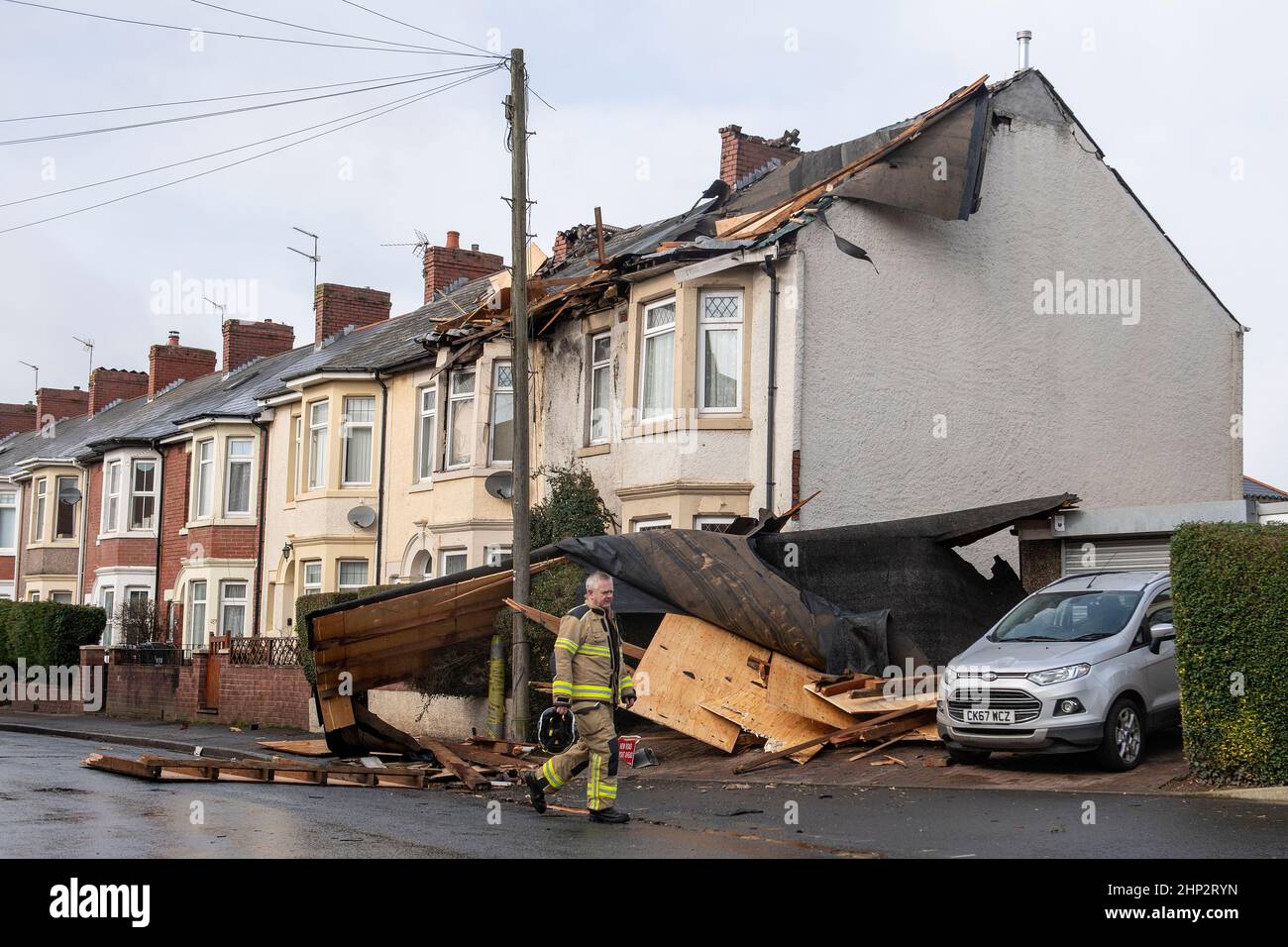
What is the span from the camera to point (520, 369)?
1770 centimetres

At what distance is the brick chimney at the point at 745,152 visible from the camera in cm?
2611

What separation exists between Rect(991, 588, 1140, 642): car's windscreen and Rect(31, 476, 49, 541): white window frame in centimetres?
3706

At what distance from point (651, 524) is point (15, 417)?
46315 mm

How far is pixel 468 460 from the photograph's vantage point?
25.7m

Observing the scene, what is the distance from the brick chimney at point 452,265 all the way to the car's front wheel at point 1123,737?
936 inches

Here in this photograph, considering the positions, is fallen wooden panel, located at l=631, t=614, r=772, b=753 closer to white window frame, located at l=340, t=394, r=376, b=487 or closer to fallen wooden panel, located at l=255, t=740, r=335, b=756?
fallen wooden panel, located at l=255, t=740, r=335, b=756

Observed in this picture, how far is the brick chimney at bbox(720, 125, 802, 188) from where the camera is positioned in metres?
26.1

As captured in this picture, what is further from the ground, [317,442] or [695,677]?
[317,442]

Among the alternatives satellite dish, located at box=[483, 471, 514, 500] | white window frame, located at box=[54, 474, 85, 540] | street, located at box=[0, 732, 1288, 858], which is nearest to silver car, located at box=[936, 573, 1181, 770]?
street, located at box=[0, 732, 1288, 858]

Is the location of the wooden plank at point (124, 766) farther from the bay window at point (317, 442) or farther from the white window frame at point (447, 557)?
the bay window at point (317, 442)

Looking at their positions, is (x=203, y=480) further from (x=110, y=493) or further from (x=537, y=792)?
(x=537, y=792)

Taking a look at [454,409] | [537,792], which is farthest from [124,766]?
[454,409]
